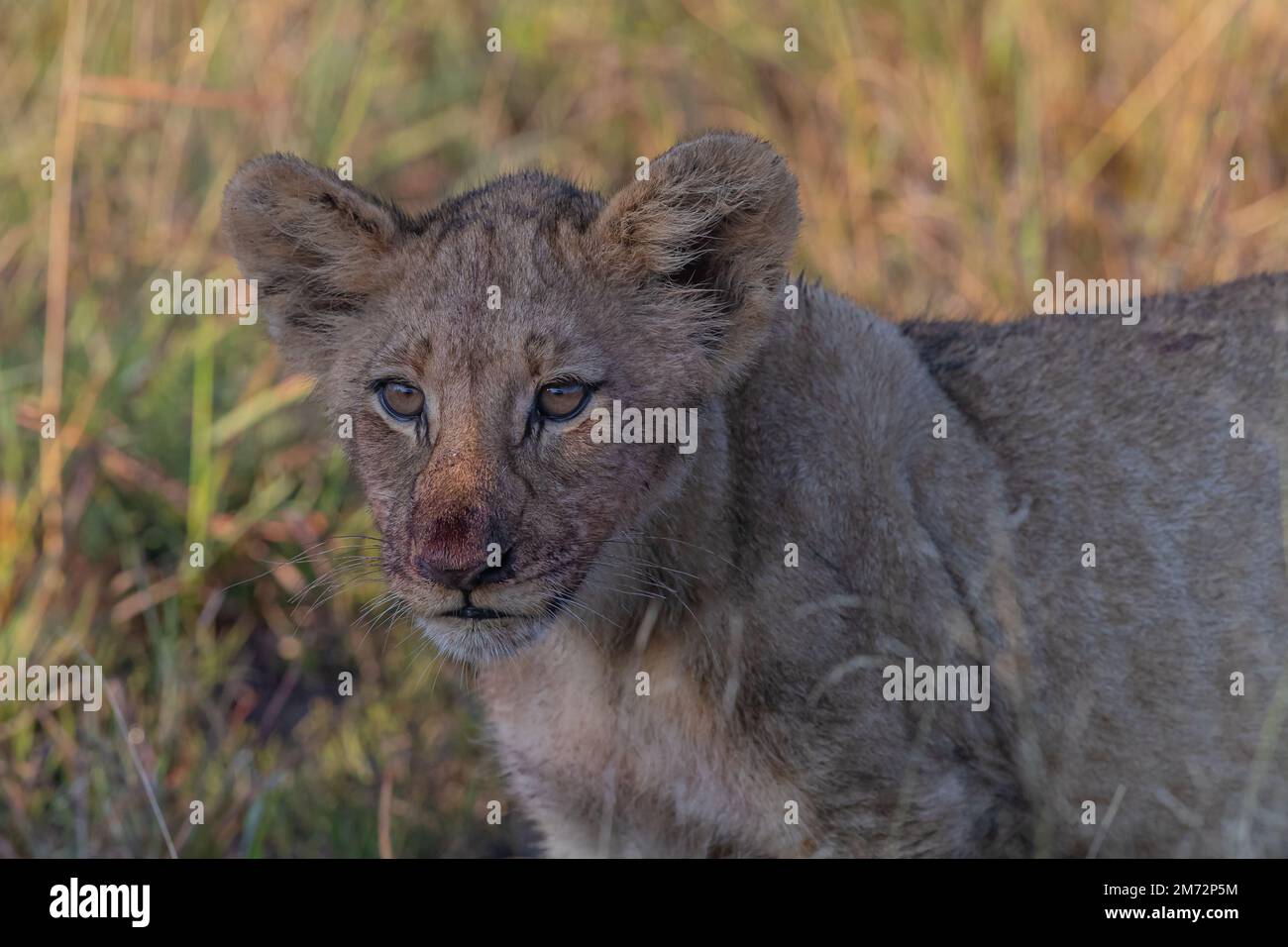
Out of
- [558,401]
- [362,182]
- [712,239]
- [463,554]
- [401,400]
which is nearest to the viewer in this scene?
[463,554]

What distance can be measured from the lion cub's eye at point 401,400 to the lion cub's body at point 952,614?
568 millimetres

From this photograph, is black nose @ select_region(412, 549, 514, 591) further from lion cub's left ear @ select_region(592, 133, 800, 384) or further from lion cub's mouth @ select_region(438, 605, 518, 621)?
lion cub's left ear @ select_region(592, 133, 800, 384)

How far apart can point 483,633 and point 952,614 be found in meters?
1.20

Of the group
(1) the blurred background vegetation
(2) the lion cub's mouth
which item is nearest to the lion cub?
(2) the lion cub's mouth

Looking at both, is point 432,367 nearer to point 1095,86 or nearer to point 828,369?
point 828,369

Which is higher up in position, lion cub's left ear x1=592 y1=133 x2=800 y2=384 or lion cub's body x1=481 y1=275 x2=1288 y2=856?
lion cub's left ear x1=592 y1=133 x2=800 y2=384

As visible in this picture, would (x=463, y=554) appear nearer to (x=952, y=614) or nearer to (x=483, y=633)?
(x=483, y=633)

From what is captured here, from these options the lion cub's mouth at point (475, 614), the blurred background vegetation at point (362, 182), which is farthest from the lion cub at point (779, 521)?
the blurred background vegetation at point (362, 182)

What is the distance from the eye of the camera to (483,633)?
12.0 feet

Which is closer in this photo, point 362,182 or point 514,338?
point 514,338

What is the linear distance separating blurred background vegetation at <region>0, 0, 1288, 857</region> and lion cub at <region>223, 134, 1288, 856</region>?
2.78 feet

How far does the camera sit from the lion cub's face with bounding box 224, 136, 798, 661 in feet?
11.8

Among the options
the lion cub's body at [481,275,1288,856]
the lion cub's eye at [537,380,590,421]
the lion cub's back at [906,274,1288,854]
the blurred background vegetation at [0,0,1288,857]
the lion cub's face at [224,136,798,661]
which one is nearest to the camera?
the lion cub's face at [224,136,798,661]

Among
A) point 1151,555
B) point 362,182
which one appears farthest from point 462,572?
point 362,182
